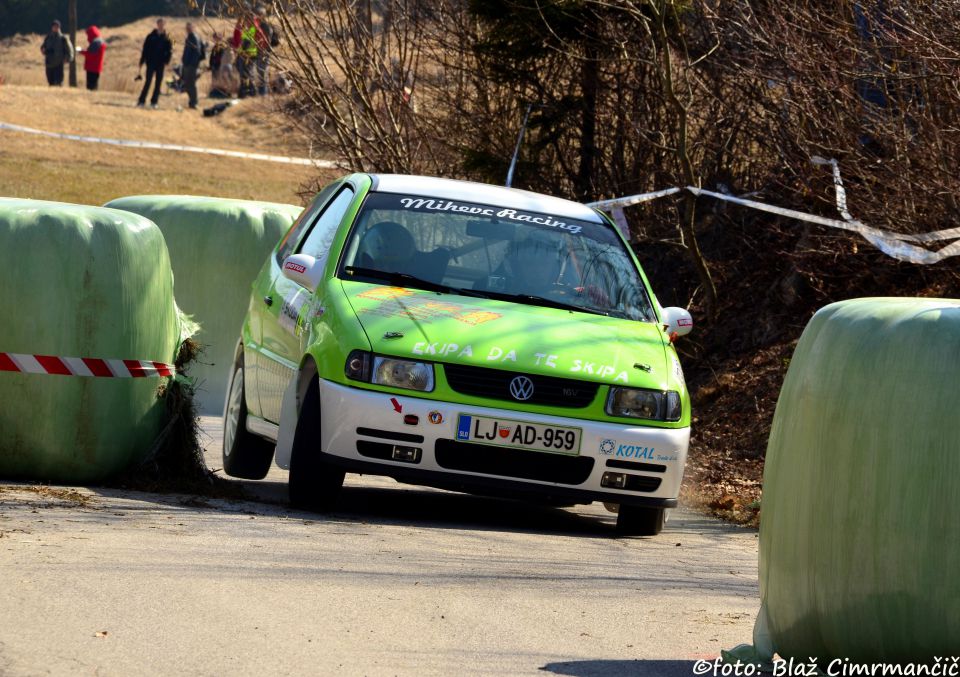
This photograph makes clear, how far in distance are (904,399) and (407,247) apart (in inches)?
179

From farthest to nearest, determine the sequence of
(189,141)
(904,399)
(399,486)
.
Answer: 1. (189,141)
2. (399,486)
3. (904,399)

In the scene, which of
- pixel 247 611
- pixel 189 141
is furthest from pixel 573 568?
pixel 189 141

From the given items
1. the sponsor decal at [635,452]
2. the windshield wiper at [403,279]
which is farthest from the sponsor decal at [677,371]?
the windshield wiper at [403,279]

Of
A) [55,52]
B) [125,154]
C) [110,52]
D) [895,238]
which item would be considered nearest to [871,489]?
[895,238]

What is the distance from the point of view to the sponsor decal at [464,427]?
7.50 m

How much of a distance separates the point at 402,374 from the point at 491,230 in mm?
1502

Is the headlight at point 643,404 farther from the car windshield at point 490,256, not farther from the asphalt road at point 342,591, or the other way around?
the car windshield at point 490,256

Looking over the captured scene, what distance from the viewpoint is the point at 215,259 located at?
12414mm

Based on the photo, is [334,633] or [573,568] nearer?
[334,633]

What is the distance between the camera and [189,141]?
3809 centimetres

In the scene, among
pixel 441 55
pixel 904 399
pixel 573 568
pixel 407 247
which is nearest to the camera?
pixel 904 399

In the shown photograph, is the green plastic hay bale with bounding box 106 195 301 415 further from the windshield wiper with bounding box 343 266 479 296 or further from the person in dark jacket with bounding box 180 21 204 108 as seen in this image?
the person in dark jacket with bounding box 180 21 204 108

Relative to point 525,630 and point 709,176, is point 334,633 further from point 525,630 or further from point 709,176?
point 709,176

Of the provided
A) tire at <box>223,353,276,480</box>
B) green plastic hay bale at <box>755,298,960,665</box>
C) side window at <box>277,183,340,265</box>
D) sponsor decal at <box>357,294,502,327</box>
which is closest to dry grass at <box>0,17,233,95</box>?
side window at <box>277,183,340,265</box>
